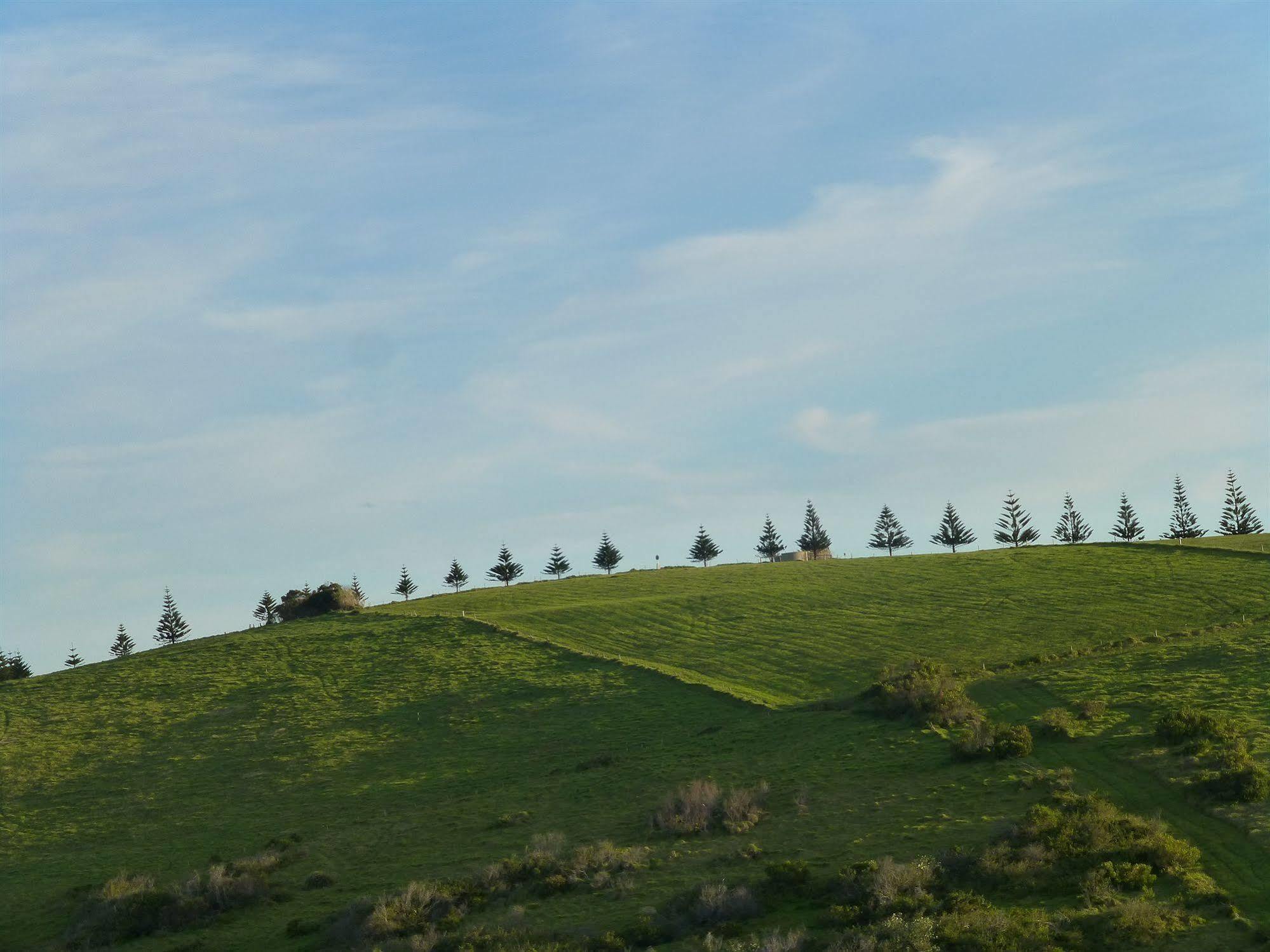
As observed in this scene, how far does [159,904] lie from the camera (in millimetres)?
30141

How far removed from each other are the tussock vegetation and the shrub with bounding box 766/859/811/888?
13.6 m

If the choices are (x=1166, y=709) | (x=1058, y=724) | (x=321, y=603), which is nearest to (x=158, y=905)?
(x=1058, y=724)

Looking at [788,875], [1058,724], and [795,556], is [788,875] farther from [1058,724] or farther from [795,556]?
[795,556]

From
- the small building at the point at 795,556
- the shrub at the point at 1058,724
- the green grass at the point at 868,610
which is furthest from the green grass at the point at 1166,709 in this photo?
the small building at the point at 795,556

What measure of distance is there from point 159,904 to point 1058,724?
25947 mm

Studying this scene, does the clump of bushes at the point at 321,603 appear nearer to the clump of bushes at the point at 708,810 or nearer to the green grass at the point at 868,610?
the green grass at the point at 868,610

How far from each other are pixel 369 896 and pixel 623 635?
38950mm

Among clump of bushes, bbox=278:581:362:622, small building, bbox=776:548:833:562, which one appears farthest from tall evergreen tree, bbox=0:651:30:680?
small building, bbox=776:548:833:562

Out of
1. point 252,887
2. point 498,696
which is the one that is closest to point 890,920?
point 252,887

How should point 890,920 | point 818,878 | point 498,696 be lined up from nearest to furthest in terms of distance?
point 890,920
point 818,878
point 498,696

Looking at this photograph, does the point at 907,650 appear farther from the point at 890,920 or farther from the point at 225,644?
the point at 225,644

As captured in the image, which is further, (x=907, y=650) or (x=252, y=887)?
(x=907, y=650)

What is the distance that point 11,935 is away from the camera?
30.9m

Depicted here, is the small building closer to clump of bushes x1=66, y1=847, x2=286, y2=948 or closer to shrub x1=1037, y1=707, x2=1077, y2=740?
shrub x1=1037, y1=707, x2=1077, y2=740
